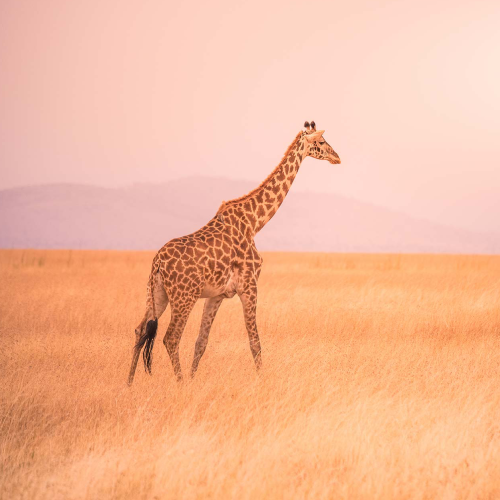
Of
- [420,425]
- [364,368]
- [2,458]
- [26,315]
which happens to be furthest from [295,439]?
[26,315]

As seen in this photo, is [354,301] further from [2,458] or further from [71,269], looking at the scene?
[71,269]

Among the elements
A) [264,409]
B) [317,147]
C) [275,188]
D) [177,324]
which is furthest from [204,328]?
[317,147]

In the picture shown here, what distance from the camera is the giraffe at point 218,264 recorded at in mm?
7648

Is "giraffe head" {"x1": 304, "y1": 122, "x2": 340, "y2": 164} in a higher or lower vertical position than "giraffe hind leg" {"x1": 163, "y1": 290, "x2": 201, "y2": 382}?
higher

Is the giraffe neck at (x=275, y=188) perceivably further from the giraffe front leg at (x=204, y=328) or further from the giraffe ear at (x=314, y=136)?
the giraffe front leg at (x=204, y=328)

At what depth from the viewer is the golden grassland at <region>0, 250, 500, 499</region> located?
490 centimetres

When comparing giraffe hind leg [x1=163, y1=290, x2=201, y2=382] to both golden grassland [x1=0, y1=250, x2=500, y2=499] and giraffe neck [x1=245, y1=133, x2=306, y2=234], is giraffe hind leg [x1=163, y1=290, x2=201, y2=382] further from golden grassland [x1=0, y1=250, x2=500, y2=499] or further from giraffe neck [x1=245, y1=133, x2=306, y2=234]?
giraffe neck [x1=245, y1=133, x2=306, y2=234]

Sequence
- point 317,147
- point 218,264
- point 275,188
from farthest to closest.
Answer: point 317,147 < point 275,188 < point 218,264

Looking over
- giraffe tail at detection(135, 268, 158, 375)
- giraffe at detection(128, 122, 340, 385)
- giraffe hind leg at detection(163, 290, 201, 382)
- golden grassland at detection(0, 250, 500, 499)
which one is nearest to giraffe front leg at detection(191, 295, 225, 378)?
giraffe at detection(128, 122, 340, 385)

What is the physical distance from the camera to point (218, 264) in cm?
788

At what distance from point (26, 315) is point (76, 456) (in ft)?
27.4

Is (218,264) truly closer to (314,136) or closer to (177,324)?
(177,324)

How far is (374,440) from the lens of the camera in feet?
18.8

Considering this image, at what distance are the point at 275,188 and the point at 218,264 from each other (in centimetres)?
161
